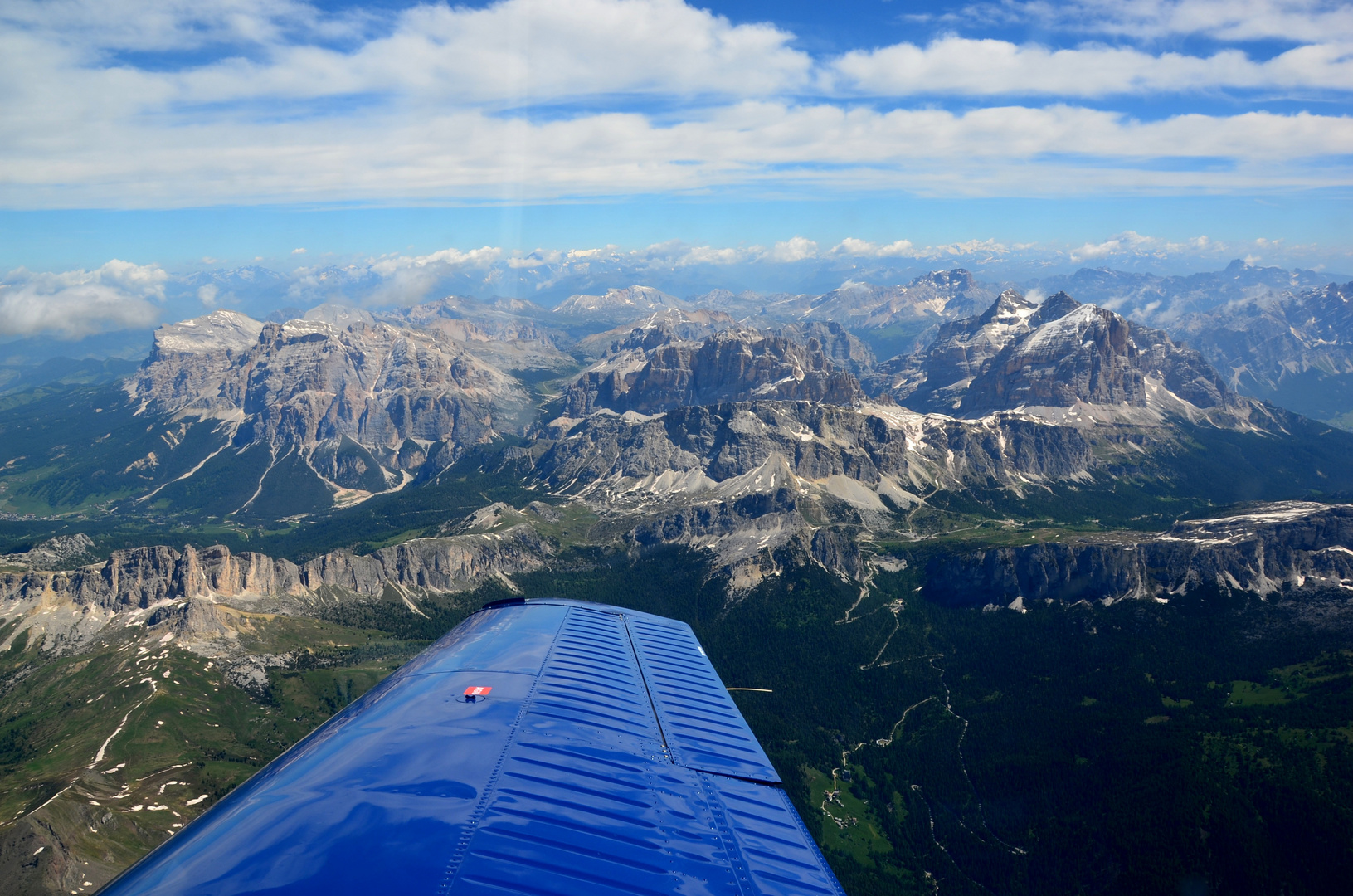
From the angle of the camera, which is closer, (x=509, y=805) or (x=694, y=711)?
A: (x=509, y=805)

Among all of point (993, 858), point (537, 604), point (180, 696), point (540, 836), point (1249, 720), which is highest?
point (540, 836)

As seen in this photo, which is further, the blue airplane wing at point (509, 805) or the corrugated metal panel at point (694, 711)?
the corrugated metal panel at point (694, 711)

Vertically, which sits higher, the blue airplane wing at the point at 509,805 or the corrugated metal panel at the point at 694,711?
the blue airplane wing at the point at 509,805

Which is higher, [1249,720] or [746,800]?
[746,800]

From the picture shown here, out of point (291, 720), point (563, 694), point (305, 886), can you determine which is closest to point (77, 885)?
point (291, 720)

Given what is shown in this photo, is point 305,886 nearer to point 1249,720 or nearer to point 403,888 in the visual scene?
point 403,888
